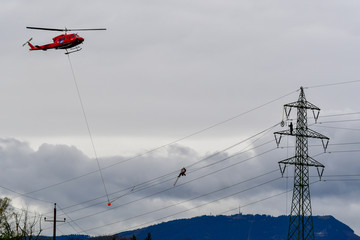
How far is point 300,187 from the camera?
98750mm

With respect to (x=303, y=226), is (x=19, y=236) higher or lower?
higher

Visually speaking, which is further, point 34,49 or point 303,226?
point 34,49

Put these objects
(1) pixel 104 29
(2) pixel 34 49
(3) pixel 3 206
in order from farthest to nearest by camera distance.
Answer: (3) pixel 3 206
(2) pixel 34 49
(1) pixel 104 29

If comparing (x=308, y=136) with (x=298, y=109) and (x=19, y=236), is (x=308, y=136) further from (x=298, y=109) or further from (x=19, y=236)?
(x=19, y=236)

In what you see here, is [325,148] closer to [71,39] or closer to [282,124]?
[282,124]

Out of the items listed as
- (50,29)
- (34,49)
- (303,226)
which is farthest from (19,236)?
(303,226)

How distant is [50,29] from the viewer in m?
96.1

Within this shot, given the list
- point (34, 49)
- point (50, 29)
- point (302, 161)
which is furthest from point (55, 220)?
point (302, 161)

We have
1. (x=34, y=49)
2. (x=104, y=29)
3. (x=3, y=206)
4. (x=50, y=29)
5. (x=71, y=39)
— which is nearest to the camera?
(x=104, y=29)

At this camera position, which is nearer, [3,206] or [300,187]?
[300,187]

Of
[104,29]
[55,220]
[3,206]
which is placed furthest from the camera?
[3,206]

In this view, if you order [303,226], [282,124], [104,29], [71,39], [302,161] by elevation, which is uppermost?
Result: [71,39]

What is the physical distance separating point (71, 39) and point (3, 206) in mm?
76211

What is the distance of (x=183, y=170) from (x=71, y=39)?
2990 cm
